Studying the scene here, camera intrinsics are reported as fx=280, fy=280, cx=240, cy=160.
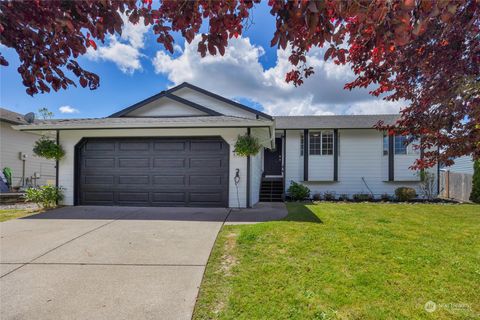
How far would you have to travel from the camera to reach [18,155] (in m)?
15.2

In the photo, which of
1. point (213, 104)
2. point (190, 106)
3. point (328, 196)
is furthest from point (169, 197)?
point (328, 196)

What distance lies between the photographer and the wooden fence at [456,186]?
1395 centimetres

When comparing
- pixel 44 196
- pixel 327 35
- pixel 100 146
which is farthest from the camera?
pixel 100 146

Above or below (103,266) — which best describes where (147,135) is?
above

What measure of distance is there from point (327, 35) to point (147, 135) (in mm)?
8714

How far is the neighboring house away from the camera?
567 inches

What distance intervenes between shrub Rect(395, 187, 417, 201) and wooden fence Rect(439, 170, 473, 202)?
8.99 feet

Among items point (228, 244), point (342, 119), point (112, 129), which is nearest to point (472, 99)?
point (228, 244)

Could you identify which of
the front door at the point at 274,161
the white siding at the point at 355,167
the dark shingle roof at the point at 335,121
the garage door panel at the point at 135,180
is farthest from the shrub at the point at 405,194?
the garage door panel at the point at 135,180

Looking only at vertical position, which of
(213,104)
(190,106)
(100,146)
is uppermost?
(213,104)

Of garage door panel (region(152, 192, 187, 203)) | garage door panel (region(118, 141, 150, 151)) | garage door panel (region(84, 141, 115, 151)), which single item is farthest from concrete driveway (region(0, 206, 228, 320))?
garage door panel (region(84, 141, 115, 151))

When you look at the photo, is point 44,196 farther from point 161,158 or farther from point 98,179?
point 161,158

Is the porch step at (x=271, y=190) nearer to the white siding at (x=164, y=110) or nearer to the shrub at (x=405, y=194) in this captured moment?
the white siding at (x=164, y=110)

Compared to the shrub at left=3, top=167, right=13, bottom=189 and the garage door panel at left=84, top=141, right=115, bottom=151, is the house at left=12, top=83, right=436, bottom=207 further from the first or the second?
the shrub at left=3, top=167, right=13, bottom=189
